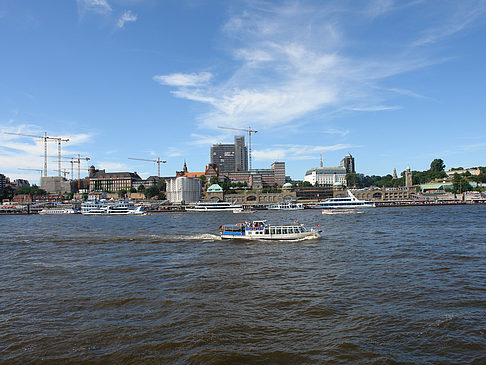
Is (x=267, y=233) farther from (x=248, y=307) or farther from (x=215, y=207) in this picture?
(x=215, y=207)

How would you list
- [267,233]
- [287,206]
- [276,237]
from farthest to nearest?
[287,206]
[267,233]
[276,237]

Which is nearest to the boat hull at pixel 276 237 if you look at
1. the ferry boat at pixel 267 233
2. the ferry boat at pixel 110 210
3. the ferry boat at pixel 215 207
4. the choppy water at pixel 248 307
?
the ferry boat at pixel 267 233

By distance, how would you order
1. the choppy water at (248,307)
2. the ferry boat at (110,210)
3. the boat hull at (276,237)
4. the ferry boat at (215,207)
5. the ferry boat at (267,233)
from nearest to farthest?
the choppy water at (248,307)
the boat hull at (276,237)
the ferry boat at (267,233)
the ferry boat at (110,210)
the ferry boat at (215,207)

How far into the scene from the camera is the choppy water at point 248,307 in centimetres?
1532

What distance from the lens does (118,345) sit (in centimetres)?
1594

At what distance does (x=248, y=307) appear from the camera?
20797 millimetres

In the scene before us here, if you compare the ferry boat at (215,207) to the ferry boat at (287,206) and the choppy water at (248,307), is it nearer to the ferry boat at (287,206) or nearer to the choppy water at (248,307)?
the ferry boat at (287,206)

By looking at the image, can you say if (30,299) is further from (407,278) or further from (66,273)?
(407,278)

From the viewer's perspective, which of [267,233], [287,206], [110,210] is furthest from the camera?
[287,206]

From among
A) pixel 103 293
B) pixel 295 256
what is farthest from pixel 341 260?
pixel 103 293

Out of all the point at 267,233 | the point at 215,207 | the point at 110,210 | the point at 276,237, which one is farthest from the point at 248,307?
the point at 215,207

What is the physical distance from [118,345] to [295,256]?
78.0 ft

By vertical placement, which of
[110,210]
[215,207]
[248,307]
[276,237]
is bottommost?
[248,307]

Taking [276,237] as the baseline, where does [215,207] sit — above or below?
above
